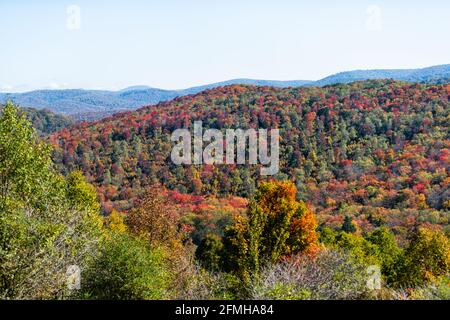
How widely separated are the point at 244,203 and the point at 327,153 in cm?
1914

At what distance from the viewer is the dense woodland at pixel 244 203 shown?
12492mm

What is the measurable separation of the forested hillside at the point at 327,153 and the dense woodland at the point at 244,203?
0.26 meters

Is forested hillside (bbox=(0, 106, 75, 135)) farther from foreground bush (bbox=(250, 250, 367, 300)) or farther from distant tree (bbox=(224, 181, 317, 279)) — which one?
foreground bush (bbox=(250, 250, 367, 300))

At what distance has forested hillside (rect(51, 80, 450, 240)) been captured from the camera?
56656 millimetres

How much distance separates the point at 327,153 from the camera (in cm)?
7388

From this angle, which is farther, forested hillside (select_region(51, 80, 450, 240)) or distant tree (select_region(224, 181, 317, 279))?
forested hillside (select_region(51, 80, 450, 240))

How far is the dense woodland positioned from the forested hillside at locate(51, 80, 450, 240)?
0.87ft

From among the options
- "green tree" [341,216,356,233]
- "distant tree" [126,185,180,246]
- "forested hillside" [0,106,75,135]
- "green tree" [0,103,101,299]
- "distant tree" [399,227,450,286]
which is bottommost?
"green tree" [341,216,356,233]
